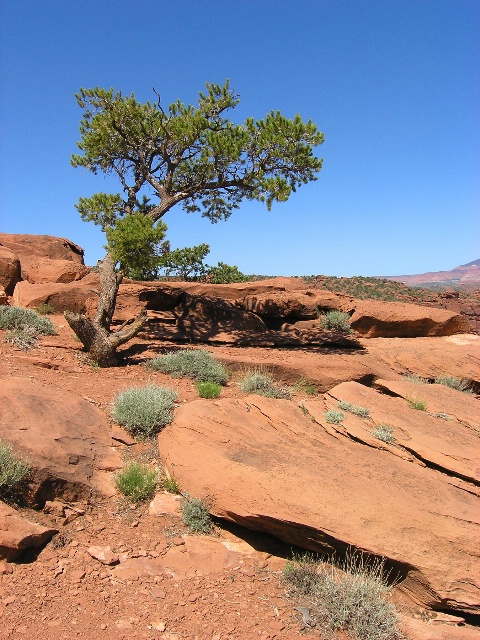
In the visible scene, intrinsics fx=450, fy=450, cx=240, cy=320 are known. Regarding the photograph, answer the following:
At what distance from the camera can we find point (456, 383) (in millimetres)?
11562

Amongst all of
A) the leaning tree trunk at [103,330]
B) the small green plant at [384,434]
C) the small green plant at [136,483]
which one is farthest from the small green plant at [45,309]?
Answer: the small green plant at [384,434]

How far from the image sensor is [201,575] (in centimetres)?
448

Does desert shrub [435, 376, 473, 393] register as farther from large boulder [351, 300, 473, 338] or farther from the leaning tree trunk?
the leaning tree trunk

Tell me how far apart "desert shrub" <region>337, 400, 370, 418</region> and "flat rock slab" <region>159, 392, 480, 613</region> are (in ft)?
2.20

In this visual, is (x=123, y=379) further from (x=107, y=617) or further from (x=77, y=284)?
(x=77, y=284)

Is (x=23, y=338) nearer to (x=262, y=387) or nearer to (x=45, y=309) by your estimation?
(x=45, y=309)

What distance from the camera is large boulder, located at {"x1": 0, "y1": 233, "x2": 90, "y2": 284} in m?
16.7

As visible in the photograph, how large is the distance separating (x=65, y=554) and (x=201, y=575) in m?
1.35

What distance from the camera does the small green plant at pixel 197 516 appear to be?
500cm

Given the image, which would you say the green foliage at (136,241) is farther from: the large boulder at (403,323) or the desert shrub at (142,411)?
the large boulder at (403,323)

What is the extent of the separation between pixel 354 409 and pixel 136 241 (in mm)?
6022

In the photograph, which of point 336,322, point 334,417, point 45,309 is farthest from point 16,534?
point 336,322

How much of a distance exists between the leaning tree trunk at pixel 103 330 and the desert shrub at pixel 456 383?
7815 mm

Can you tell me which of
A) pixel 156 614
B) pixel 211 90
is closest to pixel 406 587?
pixel 156 614
